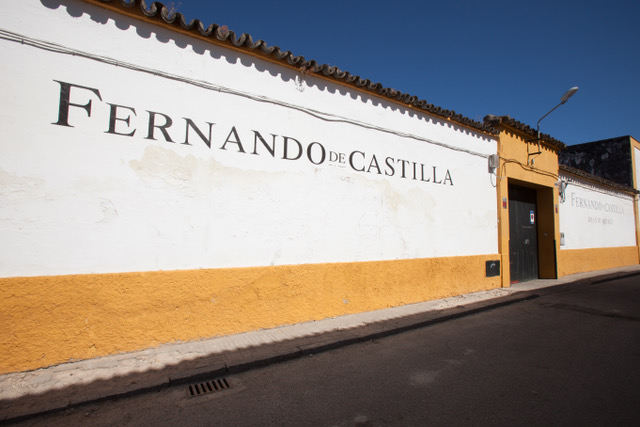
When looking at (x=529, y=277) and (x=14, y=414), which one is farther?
(x=529, y=277)

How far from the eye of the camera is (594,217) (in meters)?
12.5

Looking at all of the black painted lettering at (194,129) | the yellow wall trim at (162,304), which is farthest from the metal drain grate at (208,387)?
the black painted lettering at (194,129)

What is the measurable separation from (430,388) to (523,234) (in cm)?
855

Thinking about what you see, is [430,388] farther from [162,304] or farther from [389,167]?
[389,167]

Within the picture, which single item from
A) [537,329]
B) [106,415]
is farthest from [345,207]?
[106,415]

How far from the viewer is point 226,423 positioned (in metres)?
2.58

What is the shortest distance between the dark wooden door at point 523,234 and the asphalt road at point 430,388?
190 inches

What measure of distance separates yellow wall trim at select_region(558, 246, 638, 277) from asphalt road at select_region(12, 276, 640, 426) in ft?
22.2

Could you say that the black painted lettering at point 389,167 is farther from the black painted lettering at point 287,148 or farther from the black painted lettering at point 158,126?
the black painted lettering at point 158,126

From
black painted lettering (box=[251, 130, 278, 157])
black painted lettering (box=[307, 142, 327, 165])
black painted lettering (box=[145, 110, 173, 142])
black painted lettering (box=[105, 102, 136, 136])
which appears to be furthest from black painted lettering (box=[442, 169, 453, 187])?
black painted lettering (box=[105, 102, 136, 136])

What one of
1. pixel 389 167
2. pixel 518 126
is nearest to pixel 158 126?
pixel 389 167

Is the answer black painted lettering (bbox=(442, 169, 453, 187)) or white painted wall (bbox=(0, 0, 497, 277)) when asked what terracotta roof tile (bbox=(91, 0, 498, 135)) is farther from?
black painted lettering (bbox=(442, 169, 453, 187))

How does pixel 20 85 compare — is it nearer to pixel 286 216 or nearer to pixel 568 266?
pixel 286 216

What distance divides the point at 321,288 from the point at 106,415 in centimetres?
312
